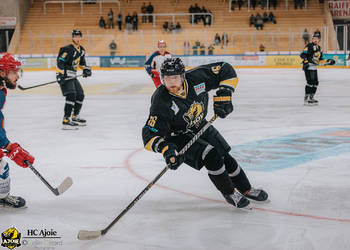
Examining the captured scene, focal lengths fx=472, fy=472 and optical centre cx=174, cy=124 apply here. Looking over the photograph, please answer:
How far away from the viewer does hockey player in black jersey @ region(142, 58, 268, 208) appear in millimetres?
2922

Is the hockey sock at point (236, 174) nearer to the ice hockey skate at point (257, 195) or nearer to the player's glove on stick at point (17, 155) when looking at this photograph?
the ice hockey skate at point (257, 195)

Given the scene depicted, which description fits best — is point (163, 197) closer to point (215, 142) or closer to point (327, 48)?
point (215, 142)

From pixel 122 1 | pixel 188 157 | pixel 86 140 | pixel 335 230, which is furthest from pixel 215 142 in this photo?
pixel 122 1

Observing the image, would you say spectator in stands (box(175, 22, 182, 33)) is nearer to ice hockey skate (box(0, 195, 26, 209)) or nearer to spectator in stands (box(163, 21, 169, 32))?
spectator in stands (box(163, 21, 169, 32))

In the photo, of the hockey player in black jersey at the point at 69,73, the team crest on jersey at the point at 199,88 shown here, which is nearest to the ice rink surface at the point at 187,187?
the hockey player in black jersey at the point at 69,73

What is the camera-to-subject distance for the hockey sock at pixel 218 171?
303cm

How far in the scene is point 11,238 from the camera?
276 cm

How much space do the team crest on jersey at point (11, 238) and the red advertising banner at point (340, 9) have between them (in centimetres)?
2539

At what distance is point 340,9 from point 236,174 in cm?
2459

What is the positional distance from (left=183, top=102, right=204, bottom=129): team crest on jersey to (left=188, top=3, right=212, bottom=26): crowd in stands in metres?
21.9

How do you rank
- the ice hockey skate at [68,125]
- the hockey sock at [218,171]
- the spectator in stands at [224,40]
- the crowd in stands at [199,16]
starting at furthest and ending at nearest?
1. the crowd in stands at [199,16]
2. the spectator in stands at [224,40]
3. the ice hockey skate at [68,125]
4. the hockey sock at [218,171]

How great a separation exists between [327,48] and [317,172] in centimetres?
1881

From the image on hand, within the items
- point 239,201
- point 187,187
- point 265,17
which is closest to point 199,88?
point 239,201

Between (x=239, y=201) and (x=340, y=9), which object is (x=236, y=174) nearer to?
(x=239, y=201)
